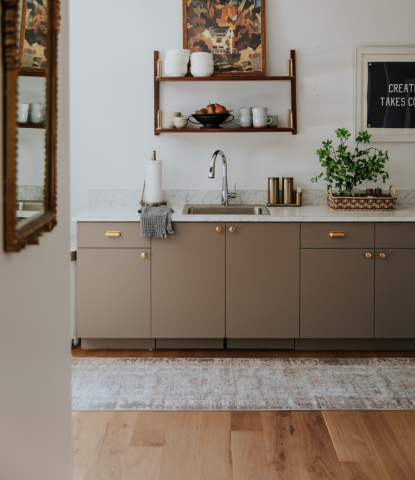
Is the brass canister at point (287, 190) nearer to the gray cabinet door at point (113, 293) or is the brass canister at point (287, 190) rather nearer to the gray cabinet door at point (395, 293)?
the gray cabinet door at point (395, 293)

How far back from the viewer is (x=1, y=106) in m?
0.79

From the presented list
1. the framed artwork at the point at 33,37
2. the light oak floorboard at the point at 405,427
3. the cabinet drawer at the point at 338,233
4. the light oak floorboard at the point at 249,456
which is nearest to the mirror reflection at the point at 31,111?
the framed artwork at the point at 33,37

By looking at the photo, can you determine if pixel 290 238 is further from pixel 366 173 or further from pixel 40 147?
pixel 40 147

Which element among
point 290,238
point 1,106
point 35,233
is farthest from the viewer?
point 290,238

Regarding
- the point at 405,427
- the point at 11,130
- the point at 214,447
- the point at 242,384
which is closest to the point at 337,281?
the point at 242,384

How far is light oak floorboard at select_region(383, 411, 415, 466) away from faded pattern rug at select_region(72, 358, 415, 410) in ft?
0.22

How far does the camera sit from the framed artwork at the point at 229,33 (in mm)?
3344

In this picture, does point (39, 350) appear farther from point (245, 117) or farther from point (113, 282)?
point (245, 117)

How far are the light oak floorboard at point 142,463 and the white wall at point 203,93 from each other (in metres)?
1.93

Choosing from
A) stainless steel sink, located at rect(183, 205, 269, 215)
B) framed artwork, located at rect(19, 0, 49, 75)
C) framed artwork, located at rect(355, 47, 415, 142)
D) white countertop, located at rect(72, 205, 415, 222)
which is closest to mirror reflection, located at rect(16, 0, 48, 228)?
framed artwork, located at rect(19, 0, 49, 75)

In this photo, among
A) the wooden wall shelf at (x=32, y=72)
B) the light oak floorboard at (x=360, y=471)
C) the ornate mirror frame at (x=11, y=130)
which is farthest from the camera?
the light oak floorboard at (x=360, y=471)

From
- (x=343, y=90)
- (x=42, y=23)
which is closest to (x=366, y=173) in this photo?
(x=343, y=90)

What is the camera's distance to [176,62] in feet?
10.6

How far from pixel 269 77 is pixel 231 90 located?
0.93ft
